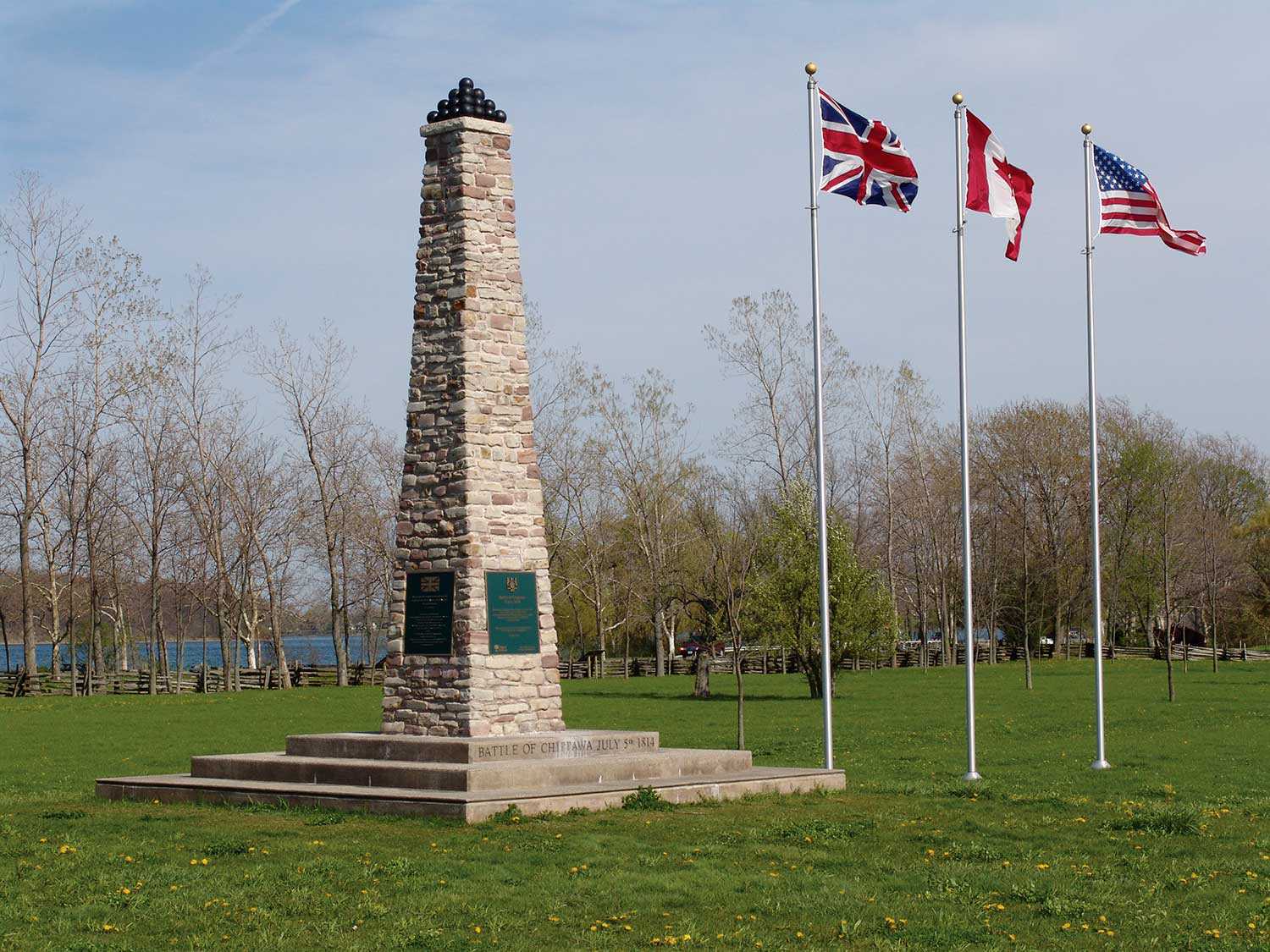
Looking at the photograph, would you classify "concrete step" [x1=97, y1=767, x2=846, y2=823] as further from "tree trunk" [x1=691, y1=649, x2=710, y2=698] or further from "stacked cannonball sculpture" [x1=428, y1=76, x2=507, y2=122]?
"tree trunk" [x1=691, y1=649, x2=710, y2=698]

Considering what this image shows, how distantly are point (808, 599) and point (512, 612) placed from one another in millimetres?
24343

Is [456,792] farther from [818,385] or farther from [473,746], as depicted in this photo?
[818,385]

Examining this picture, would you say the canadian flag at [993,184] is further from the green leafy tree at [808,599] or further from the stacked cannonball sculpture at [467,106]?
the green leafy tree at [808,599]

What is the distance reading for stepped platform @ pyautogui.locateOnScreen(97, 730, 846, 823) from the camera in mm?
15578

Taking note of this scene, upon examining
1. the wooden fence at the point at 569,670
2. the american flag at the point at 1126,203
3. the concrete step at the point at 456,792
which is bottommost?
the wooden fence at the point at 569,670

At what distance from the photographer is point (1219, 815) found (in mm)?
15141

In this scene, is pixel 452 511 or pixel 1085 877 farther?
pixel 452 511

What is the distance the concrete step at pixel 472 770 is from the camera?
16.1 m

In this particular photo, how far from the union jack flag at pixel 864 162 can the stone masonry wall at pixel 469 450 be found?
416 centimetres

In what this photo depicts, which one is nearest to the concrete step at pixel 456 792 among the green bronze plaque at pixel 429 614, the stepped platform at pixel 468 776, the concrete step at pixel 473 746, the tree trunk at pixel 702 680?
the stepped platform at pixel 468 776

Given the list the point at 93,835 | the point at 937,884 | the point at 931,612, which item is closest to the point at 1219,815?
the point at 937,884

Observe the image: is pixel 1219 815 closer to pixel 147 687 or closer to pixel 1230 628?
pixel 147 687

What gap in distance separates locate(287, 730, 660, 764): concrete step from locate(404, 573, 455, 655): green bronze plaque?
1.09 metres

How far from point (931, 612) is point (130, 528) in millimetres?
41477
